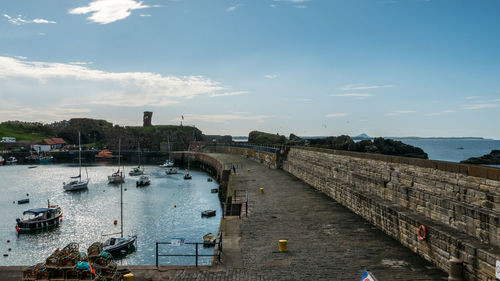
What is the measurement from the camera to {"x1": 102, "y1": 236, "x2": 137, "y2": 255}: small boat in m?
21.9

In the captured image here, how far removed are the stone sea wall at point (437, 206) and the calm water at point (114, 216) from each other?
1121 centimetres

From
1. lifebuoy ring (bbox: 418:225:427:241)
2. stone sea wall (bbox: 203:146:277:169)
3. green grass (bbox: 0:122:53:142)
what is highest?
green grass (bbox: 0:122:53:142)

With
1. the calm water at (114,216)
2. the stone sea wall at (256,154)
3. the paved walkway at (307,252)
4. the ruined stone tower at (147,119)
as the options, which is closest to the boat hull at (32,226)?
the calm water at (114,216)

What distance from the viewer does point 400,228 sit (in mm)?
11617

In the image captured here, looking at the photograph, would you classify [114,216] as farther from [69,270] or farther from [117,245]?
[69,270]

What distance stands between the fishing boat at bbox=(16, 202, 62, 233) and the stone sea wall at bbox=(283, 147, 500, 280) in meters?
26.1

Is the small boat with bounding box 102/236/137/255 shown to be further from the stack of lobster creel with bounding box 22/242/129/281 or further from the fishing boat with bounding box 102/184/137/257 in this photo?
the stack of lobster creel with bounding box 22/242/129/281

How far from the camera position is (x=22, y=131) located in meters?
164

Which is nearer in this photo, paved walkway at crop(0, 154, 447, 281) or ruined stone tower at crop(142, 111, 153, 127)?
paved walkway at crop(0, 154, 447, 281)

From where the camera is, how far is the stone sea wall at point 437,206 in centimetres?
816

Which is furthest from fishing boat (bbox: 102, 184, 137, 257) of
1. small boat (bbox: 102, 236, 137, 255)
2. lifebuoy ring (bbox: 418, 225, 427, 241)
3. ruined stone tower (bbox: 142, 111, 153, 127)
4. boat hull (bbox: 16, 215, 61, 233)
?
ruined stone tower (bbox: 142, 111, 153, 127)

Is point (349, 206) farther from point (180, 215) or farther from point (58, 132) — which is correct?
point (58, 132)

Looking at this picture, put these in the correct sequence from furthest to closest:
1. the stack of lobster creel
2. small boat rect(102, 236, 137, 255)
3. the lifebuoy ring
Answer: small boat rect(102, 236, 137, 255), the lifebuoy ring, the stack of lobster creel

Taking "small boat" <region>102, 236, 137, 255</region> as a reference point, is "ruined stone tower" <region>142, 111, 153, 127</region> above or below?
above
